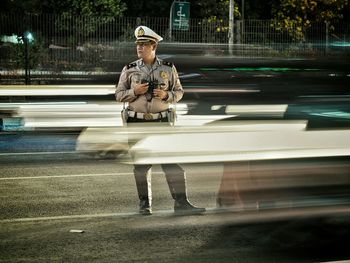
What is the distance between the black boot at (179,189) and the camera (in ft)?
22.5

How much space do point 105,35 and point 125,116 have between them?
45.8 ft

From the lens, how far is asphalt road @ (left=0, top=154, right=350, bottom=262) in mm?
5562

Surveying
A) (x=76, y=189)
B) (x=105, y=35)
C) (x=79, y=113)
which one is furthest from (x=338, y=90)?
(x=105, y=35)

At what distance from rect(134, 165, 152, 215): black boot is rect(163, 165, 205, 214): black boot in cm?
19

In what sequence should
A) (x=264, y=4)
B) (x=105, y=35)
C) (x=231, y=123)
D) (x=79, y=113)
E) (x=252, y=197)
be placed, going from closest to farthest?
1. (x=231, y=123)
2. (x=252, y=197)
3. (x=79, y=113)
4. (x=105, y=35)
5. (x=264, y=4)

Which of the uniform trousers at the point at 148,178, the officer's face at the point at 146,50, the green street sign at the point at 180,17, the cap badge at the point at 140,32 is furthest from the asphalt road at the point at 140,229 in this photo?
the green street sign at the point at 180,17

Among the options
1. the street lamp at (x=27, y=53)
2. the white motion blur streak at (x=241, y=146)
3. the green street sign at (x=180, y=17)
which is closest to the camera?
the white motion blur streak at (x=241, y=146)

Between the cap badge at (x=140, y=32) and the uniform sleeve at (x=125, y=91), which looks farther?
the cap badge at (x=140, y=32)

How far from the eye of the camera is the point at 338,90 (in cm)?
558

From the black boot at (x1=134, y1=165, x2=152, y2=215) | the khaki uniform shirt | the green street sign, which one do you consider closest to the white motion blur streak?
the black boot at (x1=134, y1=165, x2=152, y2=215)

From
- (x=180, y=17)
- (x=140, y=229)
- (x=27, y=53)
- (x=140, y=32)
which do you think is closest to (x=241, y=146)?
(x=140, y=229)

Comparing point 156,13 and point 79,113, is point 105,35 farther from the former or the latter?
point 156,13

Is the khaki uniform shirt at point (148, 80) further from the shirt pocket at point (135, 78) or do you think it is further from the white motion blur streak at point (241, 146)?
the white motion blur streak at point (241, 146)

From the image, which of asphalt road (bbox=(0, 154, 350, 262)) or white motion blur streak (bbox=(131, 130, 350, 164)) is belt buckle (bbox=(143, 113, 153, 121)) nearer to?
white motion blur streak (bbox=(131, 130, 350, 164))
